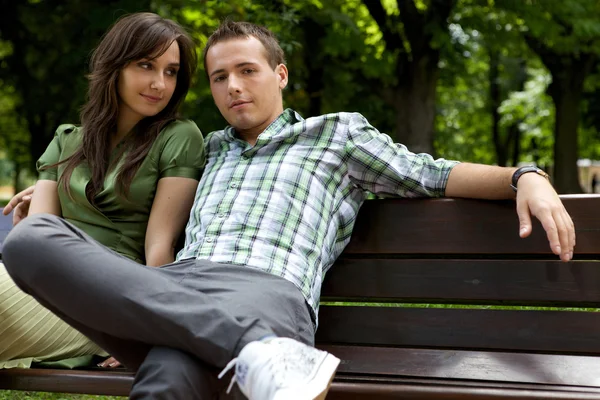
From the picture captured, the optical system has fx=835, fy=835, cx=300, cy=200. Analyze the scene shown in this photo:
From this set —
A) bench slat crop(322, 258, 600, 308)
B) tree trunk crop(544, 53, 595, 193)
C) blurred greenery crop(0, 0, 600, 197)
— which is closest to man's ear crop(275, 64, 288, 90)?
bench slat crop(322, 258, 600, 308)

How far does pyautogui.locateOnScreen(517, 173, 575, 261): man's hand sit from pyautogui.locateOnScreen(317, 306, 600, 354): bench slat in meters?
0.45

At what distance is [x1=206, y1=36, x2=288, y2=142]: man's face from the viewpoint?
3.53m

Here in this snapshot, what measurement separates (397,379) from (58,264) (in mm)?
1226

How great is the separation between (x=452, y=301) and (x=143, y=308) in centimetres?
136

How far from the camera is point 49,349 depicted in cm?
334

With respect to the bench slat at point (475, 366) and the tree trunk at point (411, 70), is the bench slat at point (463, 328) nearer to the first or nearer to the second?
the bench slat at point (475, 366)


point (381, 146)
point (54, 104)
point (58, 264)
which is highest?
point (381, 146)

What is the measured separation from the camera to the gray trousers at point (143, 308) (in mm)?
2553

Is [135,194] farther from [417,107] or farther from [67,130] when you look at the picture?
[417,107]

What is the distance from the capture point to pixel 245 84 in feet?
11.6

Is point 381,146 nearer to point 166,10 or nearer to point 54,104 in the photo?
point 166,10

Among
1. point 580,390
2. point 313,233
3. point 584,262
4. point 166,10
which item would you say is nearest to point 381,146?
point 313,233

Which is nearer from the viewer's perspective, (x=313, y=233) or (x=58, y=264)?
(x=58, y=264)

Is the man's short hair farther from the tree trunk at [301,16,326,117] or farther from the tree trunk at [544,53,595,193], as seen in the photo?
the tree trunk at [544,53,595,193]
